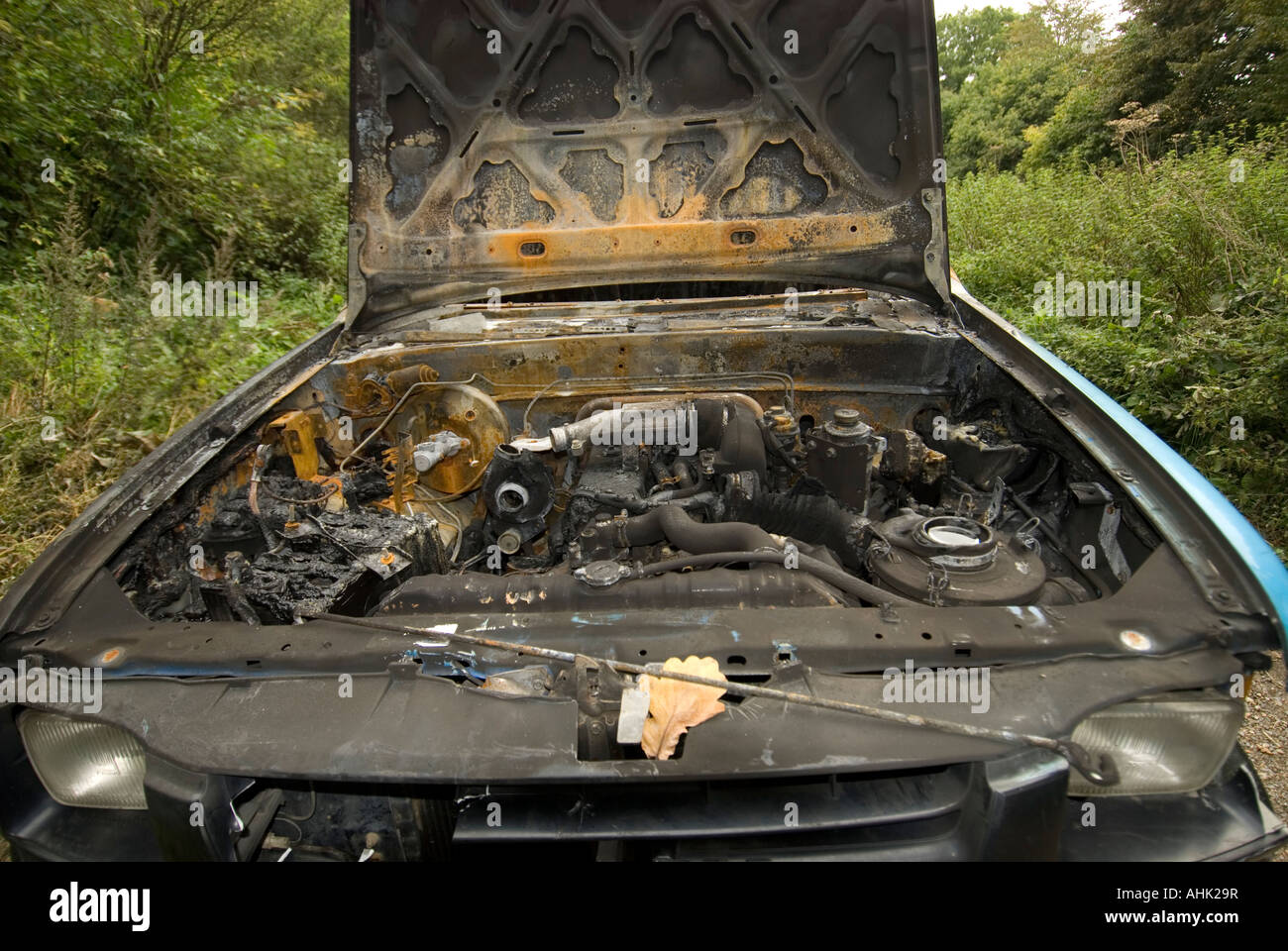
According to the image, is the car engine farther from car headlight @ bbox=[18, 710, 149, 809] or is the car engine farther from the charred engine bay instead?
car headlight @ bbox=[18, 710, 149, 809]

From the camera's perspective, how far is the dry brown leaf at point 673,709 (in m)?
1.09

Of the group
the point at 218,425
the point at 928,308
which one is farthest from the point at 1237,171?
the point at 218,425

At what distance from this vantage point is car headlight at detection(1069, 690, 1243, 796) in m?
1.14

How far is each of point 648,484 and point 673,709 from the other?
1.07 m

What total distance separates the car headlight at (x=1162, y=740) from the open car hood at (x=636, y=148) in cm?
179

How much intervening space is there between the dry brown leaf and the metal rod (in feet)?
0.04

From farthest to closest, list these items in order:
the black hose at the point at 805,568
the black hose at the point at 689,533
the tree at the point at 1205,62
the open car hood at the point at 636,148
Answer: the tree at the point at 1205,62, the open car hood at the point at 636,148, the black hose at the point at 689,533, the black hose at the point at 805,568

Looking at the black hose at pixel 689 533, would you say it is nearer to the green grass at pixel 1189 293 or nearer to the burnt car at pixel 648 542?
the burnt car at pixel 648 542

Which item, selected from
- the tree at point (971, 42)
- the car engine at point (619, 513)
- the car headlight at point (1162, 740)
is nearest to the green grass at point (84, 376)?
the car engine at point (619, 513)

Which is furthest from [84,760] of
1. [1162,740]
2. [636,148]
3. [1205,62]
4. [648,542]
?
[1205,62]

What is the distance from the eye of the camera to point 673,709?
3.64ft

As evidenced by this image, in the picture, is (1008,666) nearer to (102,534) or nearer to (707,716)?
(707,716)

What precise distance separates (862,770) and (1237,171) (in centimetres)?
645
